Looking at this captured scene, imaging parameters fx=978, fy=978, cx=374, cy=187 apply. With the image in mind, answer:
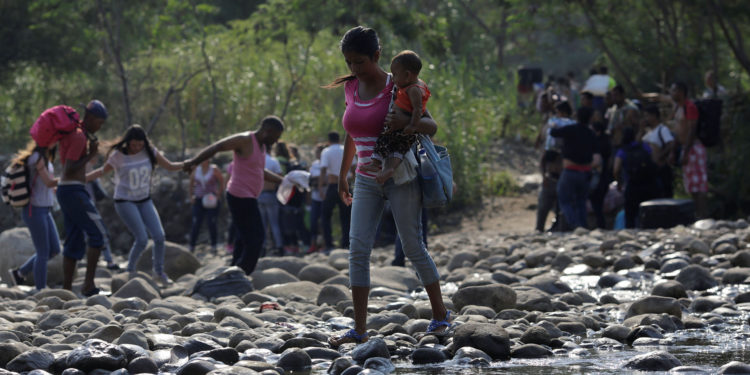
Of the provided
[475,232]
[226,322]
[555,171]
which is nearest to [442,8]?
[475,232]

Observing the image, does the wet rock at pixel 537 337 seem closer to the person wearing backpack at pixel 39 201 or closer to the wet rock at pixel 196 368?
the wet rock at pixel 196 368

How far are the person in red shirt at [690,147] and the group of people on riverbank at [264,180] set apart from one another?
4.33 m

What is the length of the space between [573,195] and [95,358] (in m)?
8.41

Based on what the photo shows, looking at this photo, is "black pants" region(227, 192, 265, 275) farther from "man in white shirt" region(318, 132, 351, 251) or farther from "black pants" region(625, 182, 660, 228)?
"black pants" region(625, 182, 660, 228)

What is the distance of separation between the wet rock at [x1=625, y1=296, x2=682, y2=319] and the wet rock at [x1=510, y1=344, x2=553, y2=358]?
144 cm

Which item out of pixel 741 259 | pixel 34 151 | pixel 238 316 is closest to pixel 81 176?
pixel 34 151

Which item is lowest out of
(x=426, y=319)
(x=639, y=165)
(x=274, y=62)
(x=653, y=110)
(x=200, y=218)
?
(x=426, y=319)

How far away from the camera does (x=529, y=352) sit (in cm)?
495

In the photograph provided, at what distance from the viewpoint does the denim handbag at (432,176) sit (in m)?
5.18

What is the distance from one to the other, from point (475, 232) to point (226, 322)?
9969 mm

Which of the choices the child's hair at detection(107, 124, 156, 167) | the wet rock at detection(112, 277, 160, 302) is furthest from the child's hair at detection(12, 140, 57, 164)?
the wet rock at detection(112, 277, 160, 302)

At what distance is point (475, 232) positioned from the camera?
1565cm

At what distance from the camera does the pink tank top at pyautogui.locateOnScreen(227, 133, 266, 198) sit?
863cm

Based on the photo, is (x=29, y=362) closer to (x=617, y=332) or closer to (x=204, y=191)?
(x=617, y=332)
